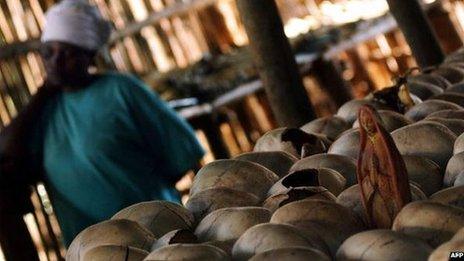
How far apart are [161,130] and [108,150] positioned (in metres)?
0.33

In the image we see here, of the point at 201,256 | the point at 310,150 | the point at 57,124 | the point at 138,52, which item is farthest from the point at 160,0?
the point at 201,256

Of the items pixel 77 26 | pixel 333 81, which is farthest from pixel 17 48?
pixel 77 26

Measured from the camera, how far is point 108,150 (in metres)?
4.94

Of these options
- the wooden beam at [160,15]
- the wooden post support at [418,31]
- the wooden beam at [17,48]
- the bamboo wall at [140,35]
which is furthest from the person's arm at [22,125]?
the wooden beam at [160,15]

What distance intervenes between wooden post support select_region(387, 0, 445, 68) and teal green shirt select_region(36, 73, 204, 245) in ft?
4.38

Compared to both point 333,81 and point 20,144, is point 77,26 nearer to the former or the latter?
point 20,144

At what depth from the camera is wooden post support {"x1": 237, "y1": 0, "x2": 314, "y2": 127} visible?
4254 mm

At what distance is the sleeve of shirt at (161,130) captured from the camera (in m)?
5.10

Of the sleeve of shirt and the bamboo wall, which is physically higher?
the bamboo wall

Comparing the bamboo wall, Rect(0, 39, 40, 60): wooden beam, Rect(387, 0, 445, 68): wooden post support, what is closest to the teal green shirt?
Rect(387, 0, 445, 68): wooden post support

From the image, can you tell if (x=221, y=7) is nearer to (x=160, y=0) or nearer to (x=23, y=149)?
(x=160, y=0)

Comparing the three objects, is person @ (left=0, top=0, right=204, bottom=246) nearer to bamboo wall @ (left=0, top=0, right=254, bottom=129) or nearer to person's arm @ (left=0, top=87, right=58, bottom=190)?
person's arm @ (left=0, top=87, right=58, bottom=190)

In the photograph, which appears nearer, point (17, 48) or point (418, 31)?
point (418, 31)
